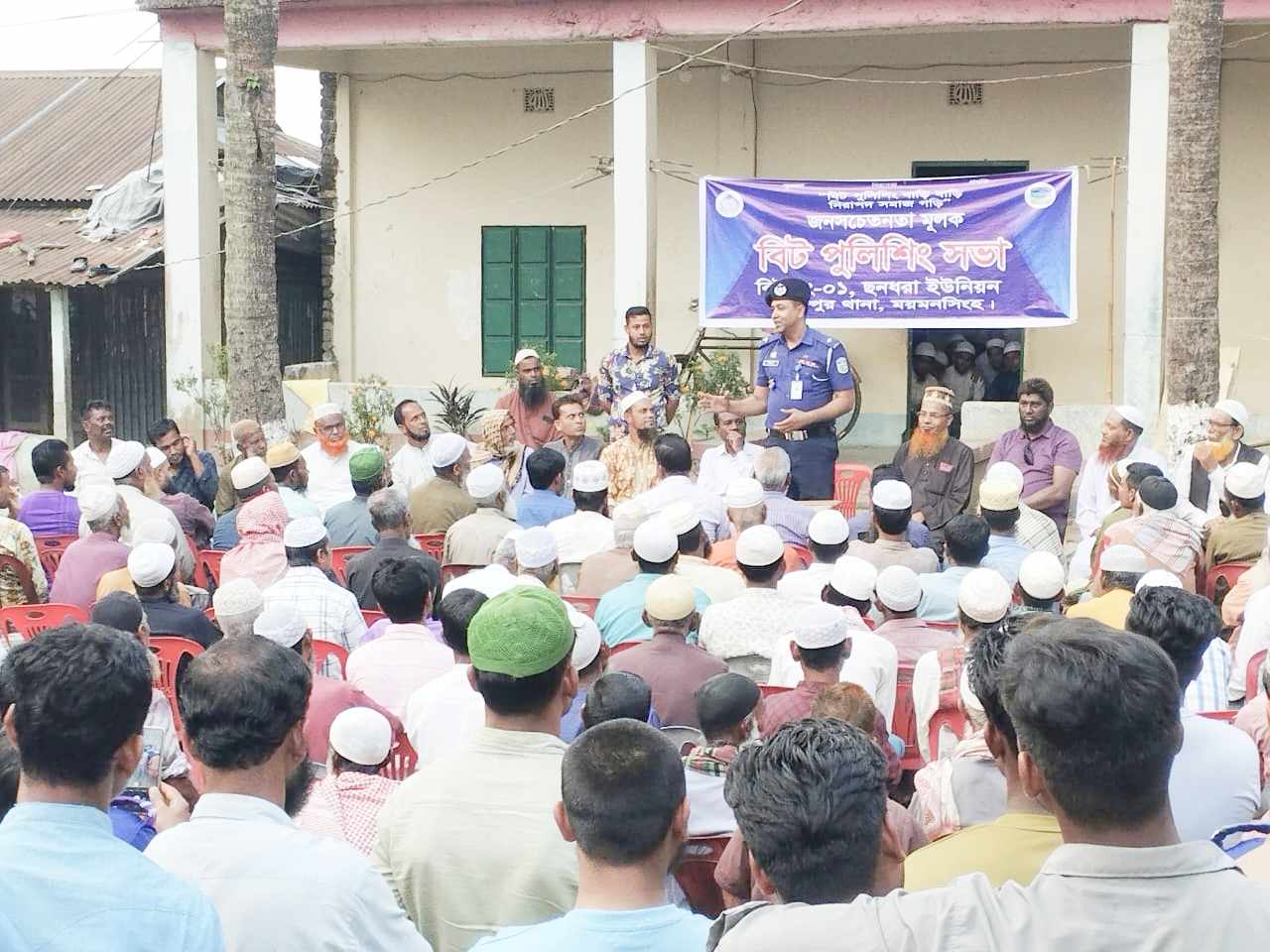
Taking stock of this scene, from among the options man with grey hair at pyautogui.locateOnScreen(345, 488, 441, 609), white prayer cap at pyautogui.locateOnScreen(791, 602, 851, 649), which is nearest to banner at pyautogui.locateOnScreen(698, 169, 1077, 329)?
man with grey hair at pyautogui.locateOnScreen(345, 488, 441, 609)

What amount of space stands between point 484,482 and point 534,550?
4.97 feet

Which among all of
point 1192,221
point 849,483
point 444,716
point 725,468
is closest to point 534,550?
point 444,716

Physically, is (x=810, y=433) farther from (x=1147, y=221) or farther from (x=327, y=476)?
(x=1147, y=221)

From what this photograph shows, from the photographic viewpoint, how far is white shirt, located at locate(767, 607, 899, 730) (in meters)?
5.51

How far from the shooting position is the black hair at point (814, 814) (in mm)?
2645

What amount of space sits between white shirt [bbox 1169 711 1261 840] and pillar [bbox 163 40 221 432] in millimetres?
10817

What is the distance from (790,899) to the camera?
2641 millimetres

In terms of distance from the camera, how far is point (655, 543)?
648 cm

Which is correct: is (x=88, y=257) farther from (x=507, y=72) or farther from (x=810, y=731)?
(x=810, y=731)

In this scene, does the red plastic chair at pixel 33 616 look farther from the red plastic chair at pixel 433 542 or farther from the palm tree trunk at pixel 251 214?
the palm tree trunk at pixel 251 214

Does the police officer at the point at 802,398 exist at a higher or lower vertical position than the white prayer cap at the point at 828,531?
higher

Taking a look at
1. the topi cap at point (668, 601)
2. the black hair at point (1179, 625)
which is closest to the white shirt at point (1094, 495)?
the topi cap at point (668, 601)

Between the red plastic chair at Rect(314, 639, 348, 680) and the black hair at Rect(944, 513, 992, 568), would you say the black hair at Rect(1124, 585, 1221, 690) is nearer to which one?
the black hair at Rect(944, 513, 992, 568)

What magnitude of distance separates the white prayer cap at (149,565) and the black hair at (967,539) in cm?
314
